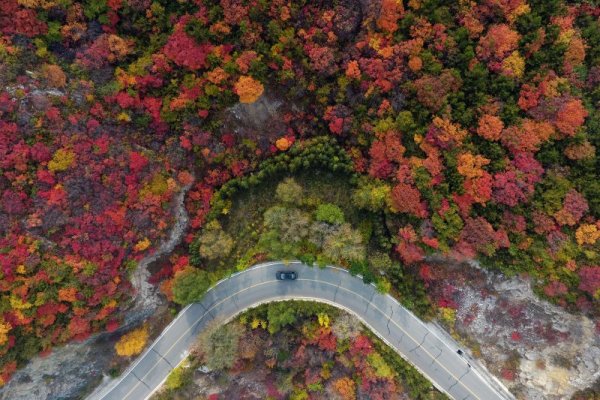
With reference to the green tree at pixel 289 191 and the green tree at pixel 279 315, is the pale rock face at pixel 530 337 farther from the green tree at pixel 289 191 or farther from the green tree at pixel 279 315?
the green tree at pixel 289 191

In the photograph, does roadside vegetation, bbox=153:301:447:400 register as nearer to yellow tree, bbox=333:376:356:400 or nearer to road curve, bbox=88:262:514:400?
yellow tree, bbox=333:376:356:400

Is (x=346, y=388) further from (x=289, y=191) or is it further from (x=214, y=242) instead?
(x=289, y=191)

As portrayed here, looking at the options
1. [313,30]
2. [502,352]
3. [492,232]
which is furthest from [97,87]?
[502,352]

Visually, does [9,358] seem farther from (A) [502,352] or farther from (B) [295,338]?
(A) [502,352]

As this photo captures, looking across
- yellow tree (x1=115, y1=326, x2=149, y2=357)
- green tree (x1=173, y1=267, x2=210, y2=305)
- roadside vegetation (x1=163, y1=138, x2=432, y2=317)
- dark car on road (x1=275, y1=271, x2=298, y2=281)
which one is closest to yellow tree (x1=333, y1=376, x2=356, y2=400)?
roadside vegetation (x1=163, y1=138, x2=432, y2=317)

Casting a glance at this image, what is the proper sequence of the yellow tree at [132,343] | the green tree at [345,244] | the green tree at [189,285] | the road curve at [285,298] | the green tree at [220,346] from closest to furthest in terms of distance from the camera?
the green tree at [345,244], the green tree at [189,285], the green tree at [220,346], the yellow tree at [132,343], the road curve at [285,298]

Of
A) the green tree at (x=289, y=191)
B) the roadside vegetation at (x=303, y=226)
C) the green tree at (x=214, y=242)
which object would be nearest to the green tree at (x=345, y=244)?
the roadside vegetation at (x=303, y=226)

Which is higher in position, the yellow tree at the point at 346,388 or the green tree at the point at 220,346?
the green tree at the point at 220,346
